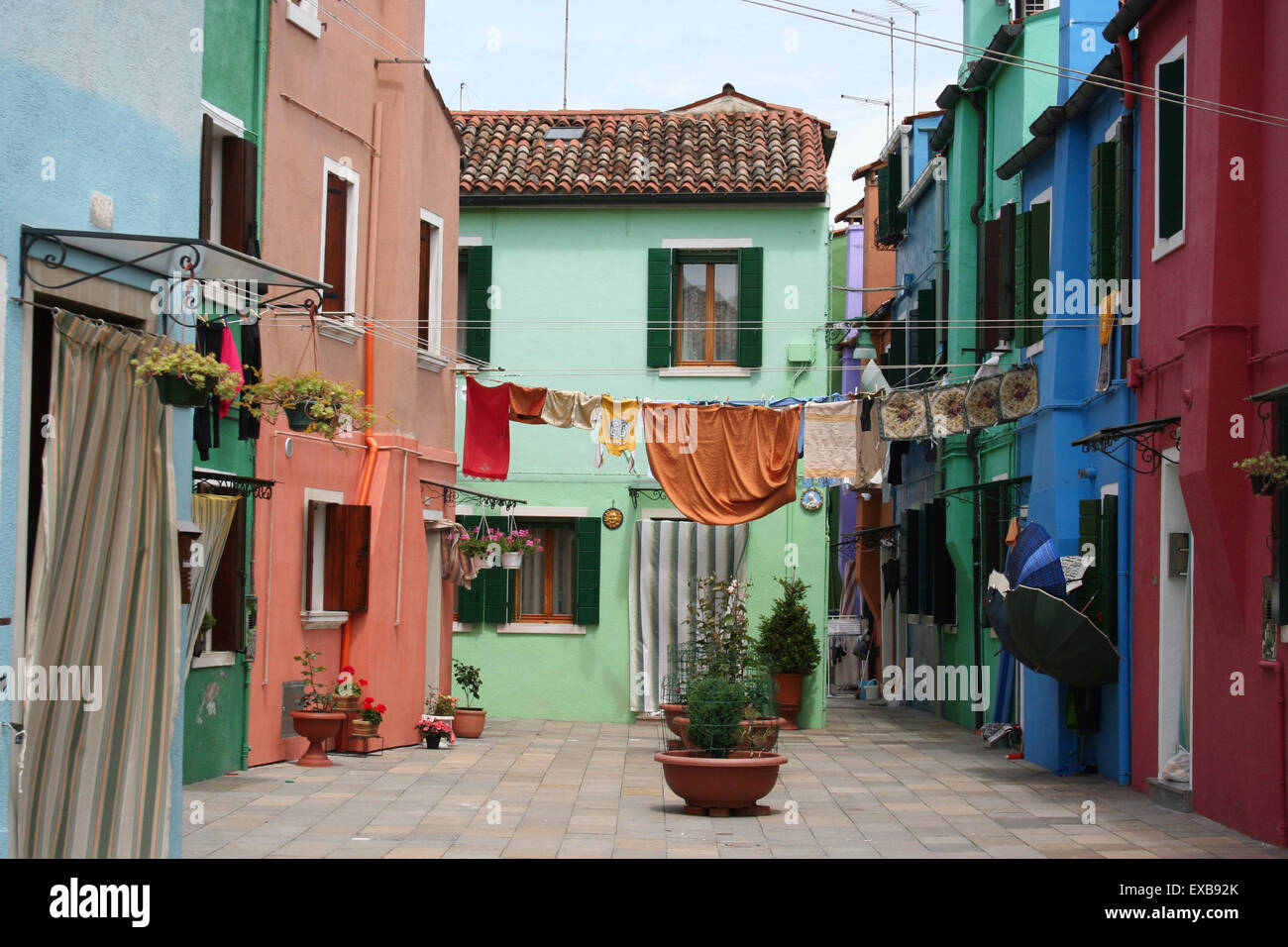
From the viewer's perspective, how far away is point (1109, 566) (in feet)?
49.3

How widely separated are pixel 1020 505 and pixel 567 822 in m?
8.59

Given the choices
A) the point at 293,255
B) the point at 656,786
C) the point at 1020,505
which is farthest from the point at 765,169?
the point at 656,786

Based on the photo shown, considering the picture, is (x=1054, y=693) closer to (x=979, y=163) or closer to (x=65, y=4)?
(x=979, y=163)

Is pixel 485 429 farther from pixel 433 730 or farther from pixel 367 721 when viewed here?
pixel 367 721

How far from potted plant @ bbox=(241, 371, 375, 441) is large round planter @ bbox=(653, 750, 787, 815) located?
13.9ft

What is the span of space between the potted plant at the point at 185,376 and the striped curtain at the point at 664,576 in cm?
1448

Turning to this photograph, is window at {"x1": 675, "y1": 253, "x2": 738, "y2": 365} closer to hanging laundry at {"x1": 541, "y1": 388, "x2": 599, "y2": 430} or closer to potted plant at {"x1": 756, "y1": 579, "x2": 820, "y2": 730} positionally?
potted plant at {"x1": 756, "y1": 579, "x2": 820, "y2": 730}

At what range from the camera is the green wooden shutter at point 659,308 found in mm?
22297

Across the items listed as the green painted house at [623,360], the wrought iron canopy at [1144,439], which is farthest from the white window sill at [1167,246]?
the green painted house at [623,360]

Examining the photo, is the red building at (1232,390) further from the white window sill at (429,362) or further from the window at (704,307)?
the window at (704,307)

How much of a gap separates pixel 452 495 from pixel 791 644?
5225 millimetres

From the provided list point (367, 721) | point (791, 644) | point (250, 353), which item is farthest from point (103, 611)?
point (791, 644)


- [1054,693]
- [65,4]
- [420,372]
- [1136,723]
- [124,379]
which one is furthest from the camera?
[420,372]

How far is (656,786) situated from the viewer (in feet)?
48.2
